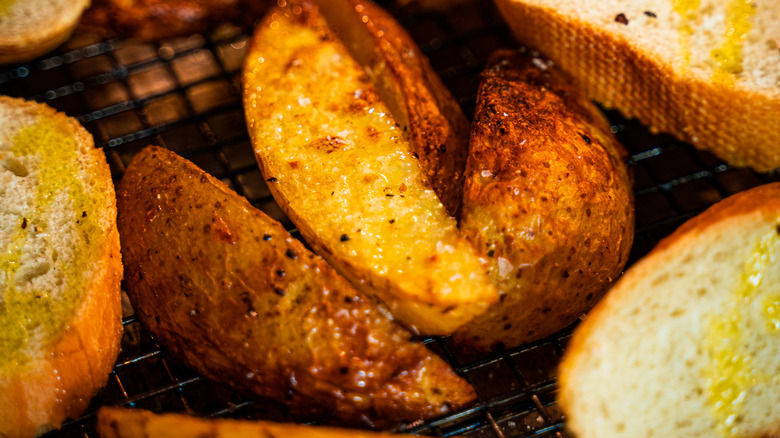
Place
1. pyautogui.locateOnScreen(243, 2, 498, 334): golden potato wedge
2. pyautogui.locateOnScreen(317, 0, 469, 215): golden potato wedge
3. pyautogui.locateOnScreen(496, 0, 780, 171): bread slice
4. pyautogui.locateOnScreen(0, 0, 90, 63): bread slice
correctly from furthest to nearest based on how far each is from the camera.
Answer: pyautogui.locateOnScreen(0, 0, 90, 63): bread slice → pyautogui.locateOnScreen(496, 0, 780, 171): bread slice → pyautogui.locateOnScreen(317, 0, 469, 215): golden potato wedge → pyautogui.locateOnScreen(243, 2, 498, 334): golden potato wedge

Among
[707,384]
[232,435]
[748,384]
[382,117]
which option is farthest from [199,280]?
[748,384]

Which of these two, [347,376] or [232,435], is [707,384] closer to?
[347,376]

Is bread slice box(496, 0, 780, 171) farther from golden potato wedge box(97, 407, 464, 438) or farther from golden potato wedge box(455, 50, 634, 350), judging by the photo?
golden potato wedge box(97, 407, 464, 438)

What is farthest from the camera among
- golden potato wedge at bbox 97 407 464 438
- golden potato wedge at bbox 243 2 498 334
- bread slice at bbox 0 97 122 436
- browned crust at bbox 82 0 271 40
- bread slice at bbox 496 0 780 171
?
browned crust at bbox 82 0 271 40

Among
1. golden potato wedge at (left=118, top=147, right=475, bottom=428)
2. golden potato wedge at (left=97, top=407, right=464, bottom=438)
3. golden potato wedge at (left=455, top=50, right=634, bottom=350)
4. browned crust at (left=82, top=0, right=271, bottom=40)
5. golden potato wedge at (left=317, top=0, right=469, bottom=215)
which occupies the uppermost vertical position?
browned crust at (left=82, top=0, right=271, bottom=40)

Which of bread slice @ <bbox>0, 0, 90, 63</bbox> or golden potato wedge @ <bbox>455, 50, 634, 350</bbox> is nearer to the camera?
golden potato wedge @ <bbox>455, 50, 634, 350</bbox>

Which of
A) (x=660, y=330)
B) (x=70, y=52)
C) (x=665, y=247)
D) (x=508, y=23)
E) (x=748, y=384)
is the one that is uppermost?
(x=508, y=23)

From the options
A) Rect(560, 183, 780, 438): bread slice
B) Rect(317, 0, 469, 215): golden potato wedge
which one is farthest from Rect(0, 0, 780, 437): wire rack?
Rect(317, 0, 469, 215): golden potato wedge

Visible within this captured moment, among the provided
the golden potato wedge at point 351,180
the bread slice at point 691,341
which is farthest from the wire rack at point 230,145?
the golden potato wedge at point 351,180
